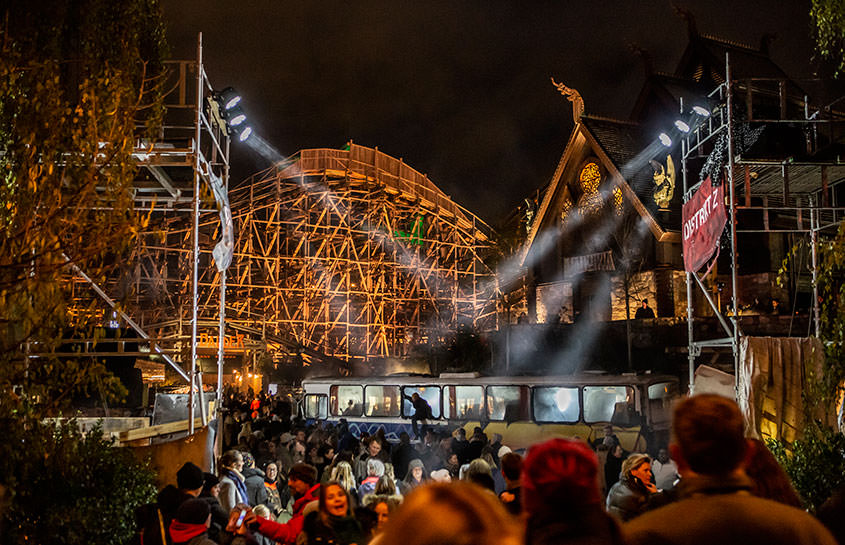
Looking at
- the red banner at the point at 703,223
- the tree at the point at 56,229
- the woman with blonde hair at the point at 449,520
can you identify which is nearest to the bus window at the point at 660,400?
the red banner at the point at 703,223

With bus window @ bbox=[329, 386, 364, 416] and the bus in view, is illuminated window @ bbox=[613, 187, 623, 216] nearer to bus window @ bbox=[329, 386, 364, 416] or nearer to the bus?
the bus

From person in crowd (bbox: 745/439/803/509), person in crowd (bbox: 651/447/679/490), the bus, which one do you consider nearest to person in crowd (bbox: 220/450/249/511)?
person in crowd (bbox: 651/447/679/490)

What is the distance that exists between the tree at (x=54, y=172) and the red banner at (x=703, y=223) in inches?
306

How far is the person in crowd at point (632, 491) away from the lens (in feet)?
19.0

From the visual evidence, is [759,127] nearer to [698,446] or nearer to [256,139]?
[698,446]

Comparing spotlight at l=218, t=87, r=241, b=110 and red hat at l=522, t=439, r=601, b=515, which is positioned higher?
spotlight at l=218, t=87, r=241, b=110

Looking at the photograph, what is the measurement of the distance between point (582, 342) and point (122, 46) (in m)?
21.1

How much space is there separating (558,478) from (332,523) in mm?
2512

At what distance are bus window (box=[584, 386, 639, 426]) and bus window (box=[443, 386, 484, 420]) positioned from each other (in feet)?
9.52

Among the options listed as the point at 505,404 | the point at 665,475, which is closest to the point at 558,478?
the point at 665,475

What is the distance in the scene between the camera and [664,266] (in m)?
24.0

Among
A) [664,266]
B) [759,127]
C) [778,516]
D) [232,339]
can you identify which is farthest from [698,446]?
[232,339]

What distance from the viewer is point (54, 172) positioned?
5.95 metres

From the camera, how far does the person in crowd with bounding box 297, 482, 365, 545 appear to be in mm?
4473
